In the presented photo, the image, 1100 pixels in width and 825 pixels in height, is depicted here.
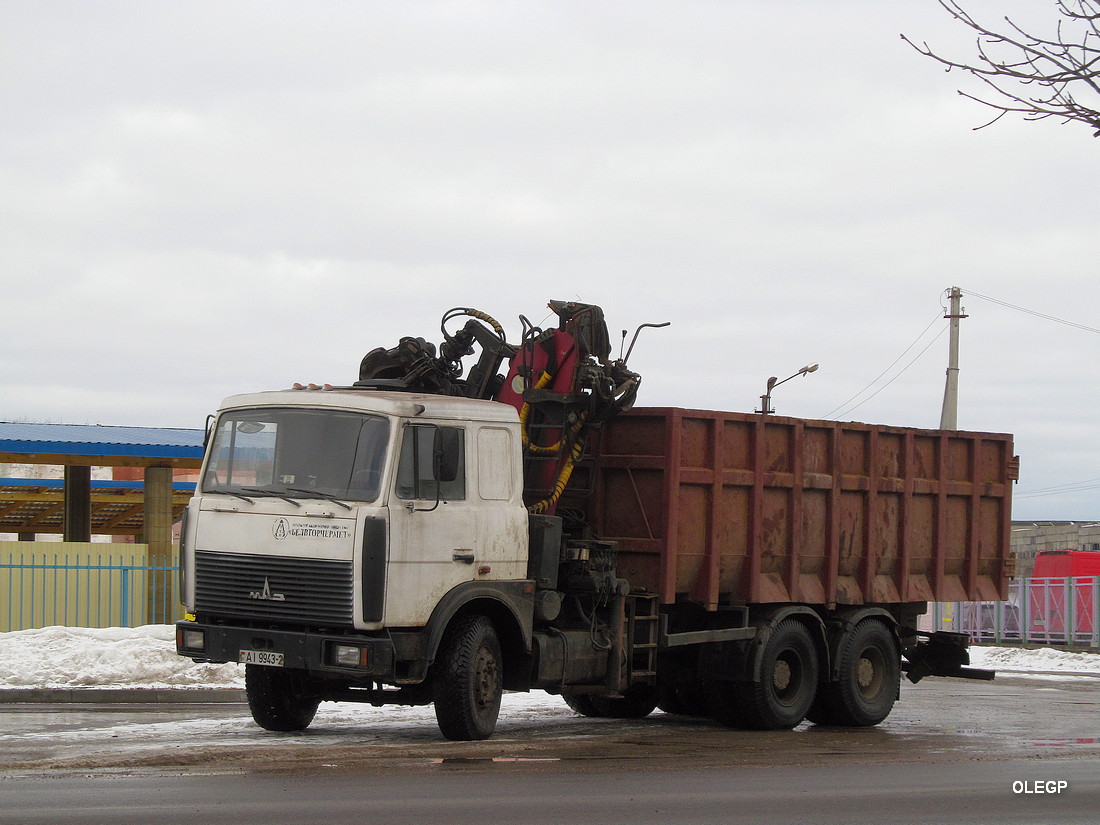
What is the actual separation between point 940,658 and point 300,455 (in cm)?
818

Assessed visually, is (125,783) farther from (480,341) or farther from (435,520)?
(480,341)

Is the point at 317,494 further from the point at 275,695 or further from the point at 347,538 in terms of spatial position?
the point at 275,695

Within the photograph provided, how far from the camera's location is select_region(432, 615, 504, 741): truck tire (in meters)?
10.8

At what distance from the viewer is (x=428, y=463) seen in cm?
1080

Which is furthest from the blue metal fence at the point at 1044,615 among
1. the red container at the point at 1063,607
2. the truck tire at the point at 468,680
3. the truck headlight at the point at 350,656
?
the truck headlight at the point at 350,656

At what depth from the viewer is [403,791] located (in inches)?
330

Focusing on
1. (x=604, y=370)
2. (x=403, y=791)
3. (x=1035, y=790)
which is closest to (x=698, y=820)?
(x=403, y=791)

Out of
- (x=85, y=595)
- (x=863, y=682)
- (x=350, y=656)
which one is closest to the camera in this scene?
(x=350, y=656)

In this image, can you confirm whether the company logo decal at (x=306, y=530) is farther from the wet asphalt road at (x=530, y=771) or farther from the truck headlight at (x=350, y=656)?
the wet asphalt road at (x=530, y=771)

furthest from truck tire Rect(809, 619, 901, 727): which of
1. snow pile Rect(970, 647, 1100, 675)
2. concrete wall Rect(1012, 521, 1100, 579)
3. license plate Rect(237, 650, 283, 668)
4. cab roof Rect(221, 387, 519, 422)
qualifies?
concrete wall Rect(1012, 521, 1100, 579)

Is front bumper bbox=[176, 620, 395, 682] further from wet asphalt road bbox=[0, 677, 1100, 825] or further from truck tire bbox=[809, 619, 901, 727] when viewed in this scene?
truck tire bbox=[809, 619, 901, 727]

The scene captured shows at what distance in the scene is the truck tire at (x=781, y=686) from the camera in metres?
13.5

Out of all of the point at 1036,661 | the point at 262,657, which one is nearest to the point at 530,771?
the point at 262,657

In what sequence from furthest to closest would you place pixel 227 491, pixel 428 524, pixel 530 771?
pixel 227 491 < pixel 428 524 < pixel 530 771
